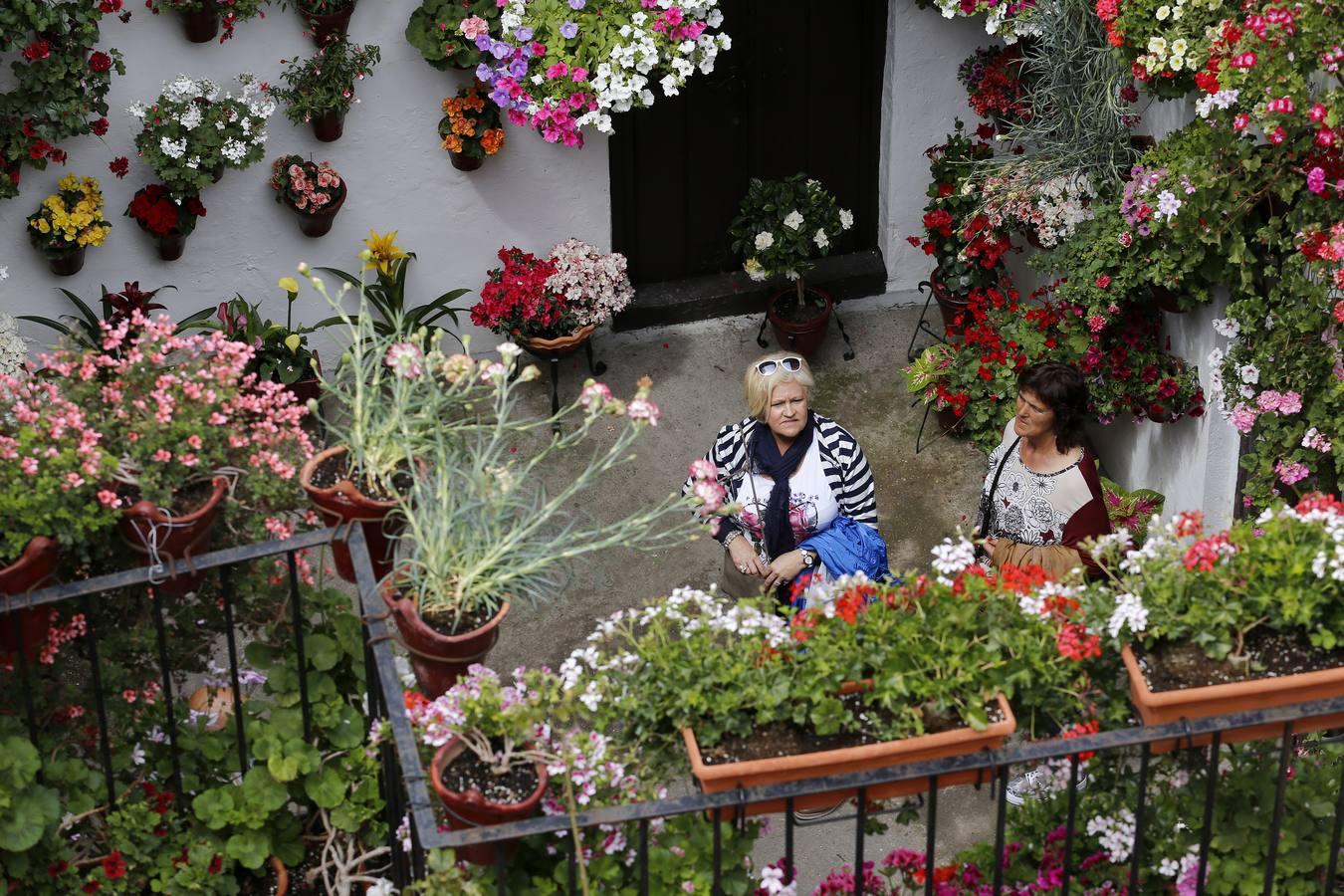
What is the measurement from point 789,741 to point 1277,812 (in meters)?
1.02

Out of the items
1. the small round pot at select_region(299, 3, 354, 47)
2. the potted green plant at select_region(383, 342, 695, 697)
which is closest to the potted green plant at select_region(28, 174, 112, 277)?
the small round pot at select_region(299, 3, 354, 47)

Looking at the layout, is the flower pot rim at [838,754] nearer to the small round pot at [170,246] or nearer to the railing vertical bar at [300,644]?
the railing vertical bar at [300,644]

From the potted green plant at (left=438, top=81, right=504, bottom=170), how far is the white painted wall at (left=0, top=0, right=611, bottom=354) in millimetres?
71

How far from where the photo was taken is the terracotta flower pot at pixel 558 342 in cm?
823

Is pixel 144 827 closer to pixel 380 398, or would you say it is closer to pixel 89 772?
pixel 89 772

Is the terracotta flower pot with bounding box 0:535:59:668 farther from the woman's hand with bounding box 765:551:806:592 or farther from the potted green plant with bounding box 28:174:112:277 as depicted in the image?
the potted green plant with bounding box 28:174:112:277

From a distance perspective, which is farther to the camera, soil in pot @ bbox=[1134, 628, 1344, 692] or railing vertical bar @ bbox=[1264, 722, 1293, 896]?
soil in pot @ bbox=[1134, 628, 1344, 692]

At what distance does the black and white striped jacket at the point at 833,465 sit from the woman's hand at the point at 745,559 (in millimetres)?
66

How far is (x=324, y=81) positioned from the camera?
7766 mm

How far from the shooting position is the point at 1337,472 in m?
6.22

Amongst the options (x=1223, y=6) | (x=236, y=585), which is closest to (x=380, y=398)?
(x=236, y=585)

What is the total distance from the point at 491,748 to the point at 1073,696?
4.15 feet

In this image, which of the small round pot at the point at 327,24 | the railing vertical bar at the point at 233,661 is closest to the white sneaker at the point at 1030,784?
the railing vertical bar at the point at 233,661

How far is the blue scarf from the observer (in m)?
6.21
